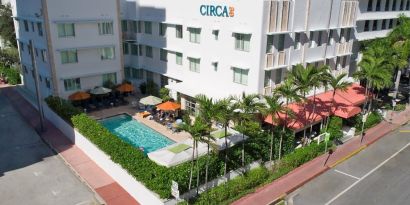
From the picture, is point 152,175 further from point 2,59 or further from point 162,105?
point 2,59

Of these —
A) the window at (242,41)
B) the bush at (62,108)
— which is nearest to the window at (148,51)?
the bush at (62,108)

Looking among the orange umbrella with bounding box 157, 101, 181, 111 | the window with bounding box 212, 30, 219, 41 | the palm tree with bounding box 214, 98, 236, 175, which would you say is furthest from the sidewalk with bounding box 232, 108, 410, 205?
the window with bounding box 212, 30, 219, 41

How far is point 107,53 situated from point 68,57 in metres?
4.99

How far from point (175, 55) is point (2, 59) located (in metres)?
33.1

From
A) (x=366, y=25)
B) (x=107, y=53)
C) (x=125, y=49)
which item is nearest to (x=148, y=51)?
(x=125, y=49)

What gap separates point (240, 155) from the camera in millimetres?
27078

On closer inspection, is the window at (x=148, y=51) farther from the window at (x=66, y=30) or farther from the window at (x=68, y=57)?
the window at (x=66, y=30)

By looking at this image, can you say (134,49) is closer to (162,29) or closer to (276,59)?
(162,29)

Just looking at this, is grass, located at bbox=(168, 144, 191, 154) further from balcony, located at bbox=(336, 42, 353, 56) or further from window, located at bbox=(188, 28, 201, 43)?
balcony, located at bbox=(336, 42, 353, 56)

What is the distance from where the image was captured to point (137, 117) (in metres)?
40.0

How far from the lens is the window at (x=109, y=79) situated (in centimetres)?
4419

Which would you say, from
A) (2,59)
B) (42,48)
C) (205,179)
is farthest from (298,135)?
(2,59)

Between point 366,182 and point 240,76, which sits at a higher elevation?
point 240,76

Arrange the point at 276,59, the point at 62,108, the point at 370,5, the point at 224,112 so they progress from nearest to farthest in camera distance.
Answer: the point at 224,112, the point at 276,59, the point at 62,108, the point at 370,5
